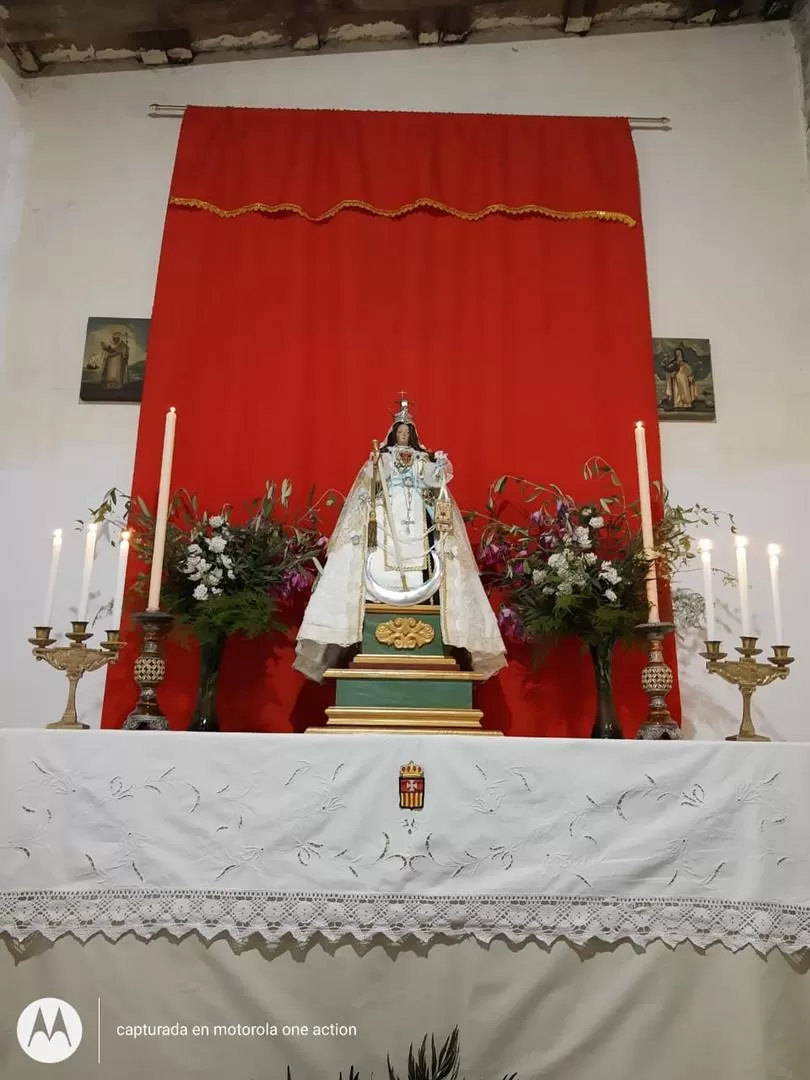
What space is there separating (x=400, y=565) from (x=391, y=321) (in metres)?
1.28

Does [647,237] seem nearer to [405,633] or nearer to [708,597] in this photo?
[708,597]

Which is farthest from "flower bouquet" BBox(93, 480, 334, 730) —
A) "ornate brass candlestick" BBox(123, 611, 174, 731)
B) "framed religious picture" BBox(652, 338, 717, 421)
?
"framed religious picture" BBox(652, 338, 717, 421)

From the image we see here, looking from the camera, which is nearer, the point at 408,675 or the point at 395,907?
the point at 395,907

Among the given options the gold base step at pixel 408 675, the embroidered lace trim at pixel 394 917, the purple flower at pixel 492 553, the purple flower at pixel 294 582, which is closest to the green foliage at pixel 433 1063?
the embroidered lace trim at pixel 394 917

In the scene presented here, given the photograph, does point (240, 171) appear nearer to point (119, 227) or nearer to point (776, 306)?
point (119, 227)

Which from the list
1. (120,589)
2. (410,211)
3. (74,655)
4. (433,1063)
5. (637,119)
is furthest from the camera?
(637,119)

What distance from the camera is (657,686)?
2637mm

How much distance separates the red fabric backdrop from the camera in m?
3.19

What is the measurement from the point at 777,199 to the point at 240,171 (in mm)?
2302

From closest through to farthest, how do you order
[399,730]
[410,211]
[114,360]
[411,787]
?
[411,787] < [399,730] < [114,360] < [410,211]

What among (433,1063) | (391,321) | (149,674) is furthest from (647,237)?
(433,1063)

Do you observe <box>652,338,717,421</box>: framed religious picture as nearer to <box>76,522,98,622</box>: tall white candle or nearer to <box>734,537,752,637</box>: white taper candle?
<box>734,537,752,637</box>: white taper candle

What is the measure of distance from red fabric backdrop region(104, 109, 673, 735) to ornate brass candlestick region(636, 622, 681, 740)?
39cm

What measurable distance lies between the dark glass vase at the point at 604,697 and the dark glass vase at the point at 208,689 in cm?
119
